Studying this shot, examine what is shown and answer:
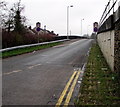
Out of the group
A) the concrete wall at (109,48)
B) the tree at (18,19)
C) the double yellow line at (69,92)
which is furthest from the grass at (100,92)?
the tree at (18,19)

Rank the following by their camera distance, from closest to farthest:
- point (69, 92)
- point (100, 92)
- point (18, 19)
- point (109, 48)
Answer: point (100, 92) → point (69, 92) → point (109, 48) → point (18, 19)

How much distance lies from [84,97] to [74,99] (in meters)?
0.30

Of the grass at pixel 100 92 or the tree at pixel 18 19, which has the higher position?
the tree at pixel 18 19

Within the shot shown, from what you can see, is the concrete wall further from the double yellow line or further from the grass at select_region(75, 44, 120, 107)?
the double yellow line

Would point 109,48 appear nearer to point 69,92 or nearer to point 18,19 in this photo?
point 69,92

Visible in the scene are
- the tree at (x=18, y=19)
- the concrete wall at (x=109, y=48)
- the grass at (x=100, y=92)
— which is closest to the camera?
the grass at (x=100, y=92)

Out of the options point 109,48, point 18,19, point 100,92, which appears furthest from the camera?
point 18,19

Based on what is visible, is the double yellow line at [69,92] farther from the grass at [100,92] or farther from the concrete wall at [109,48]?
the concrete wall at [109,48]

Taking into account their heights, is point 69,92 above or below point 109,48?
below

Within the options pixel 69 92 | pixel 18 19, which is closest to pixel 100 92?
pixel 69 92

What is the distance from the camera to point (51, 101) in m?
5.99

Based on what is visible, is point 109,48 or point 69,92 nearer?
point 69,92

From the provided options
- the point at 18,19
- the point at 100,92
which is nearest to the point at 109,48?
Answer: the point at 100,92

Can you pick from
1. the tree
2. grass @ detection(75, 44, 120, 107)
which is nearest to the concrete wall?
grass @ detection(75, 44, 120, 107)
